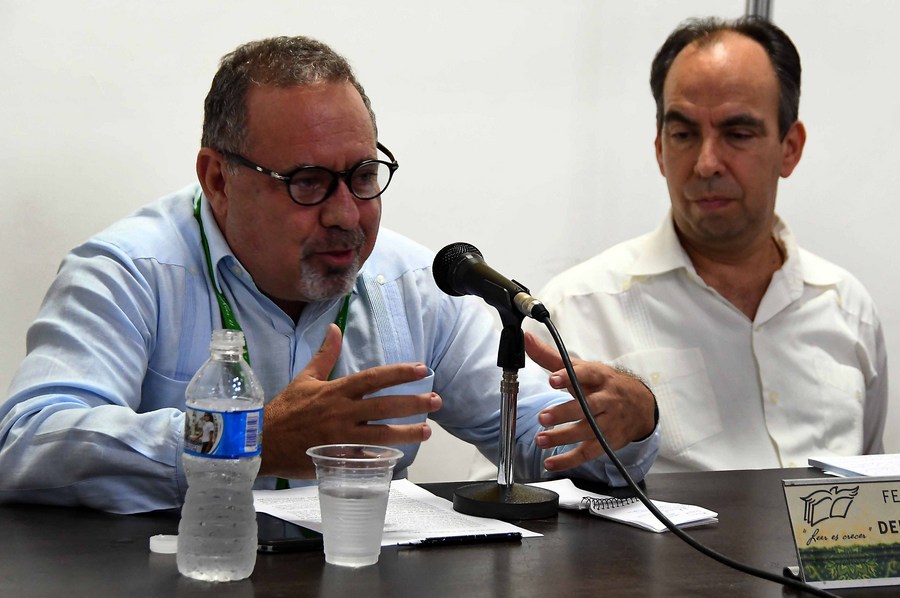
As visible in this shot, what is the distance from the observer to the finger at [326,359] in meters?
1.34

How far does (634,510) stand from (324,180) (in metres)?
0.70

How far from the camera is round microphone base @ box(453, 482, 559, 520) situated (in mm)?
1347

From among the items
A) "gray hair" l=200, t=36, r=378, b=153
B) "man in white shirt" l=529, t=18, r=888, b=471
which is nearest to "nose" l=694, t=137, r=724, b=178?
"man in white shirt" l=529, t=18, r=888, b=471

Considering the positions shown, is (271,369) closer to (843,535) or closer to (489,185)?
(843,535)

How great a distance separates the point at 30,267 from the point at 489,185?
1187 millimetres

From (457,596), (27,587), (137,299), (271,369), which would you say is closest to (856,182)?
(271,369)

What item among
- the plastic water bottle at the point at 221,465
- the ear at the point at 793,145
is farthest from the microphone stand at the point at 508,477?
the ear at the point at 793,145

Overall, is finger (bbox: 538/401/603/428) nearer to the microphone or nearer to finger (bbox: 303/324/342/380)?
the microphone

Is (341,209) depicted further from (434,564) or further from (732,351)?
(732,351)

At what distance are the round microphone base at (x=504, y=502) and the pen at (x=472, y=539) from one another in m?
0.10

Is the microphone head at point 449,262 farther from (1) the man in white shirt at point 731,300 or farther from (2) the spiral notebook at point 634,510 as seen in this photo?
(1) the man in white shirt at point 731,300

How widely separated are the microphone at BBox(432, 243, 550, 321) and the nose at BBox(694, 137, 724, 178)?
1.26 m

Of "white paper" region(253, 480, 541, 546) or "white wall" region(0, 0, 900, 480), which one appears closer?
"white paper" region(253, 480, 541, 546)

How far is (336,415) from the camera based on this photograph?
4.14ft
